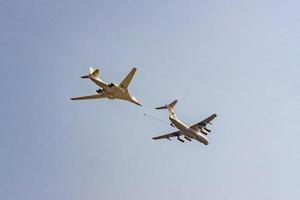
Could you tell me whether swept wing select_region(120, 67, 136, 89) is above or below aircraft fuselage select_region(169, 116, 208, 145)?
above

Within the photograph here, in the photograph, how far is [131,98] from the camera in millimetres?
115562

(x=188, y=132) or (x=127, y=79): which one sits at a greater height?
(x=127, y=79)

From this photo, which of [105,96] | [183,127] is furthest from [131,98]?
[183,127]

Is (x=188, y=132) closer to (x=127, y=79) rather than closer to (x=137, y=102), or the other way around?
(x=137, y=102)

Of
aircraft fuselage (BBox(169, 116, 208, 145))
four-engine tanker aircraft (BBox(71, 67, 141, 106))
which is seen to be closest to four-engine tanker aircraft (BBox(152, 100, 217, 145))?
aircraft fuselage (BBox(169, 116, 208, 145))

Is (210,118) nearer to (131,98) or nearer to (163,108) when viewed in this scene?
(163,108)

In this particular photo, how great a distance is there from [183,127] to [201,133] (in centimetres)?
726

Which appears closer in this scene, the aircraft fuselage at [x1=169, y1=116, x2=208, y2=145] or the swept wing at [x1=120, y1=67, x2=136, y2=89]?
the swept wing at [x1=120, y1=67, x2=136, y2=89]

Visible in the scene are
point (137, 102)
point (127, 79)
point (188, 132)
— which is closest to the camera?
point (127, 79)

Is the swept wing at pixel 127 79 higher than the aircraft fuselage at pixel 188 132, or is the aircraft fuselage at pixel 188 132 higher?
the swept wing at pixel 127 79

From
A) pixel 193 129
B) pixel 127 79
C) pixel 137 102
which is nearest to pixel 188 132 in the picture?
pixel 193 129

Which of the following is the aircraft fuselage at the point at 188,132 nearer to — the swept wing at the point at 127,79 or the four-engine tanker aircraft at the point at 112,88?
the four-engine tanker aircraft at the point at 112,88

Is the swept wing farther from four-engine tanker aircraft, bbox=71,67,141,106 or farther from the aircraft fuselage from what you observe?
the aircraft fuselage

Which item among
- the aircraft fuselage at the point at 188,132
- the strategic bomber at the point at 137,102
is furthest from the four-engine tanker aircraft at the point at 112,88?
the aircraft fuselage at the point at 188,132
